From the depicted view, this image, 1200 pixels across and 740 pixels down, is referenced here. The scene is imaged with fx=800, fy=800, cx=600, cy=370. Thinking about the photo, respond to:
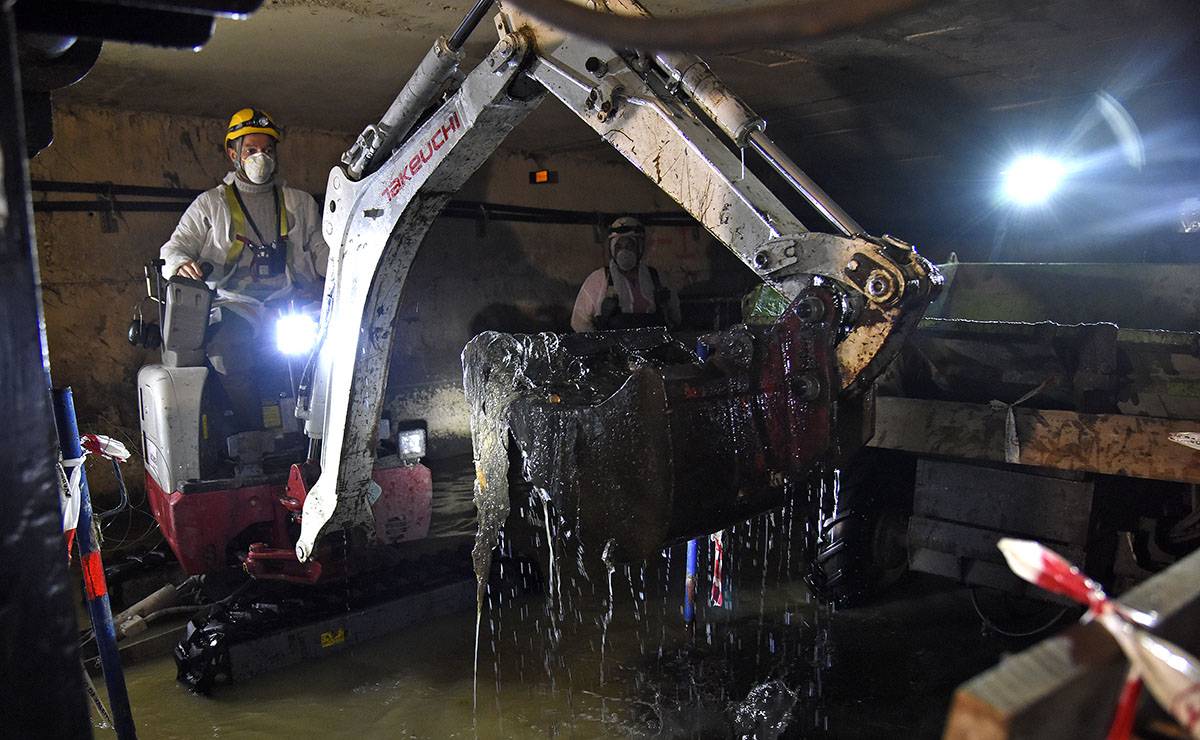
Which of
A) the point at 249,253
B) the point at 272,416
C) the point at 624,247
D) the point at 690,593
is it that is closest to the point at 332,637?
the point at 272,416

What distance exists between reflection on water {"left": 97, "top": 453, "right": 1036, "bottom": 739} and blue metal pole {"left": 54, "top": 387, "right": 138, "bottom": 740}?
609 mm

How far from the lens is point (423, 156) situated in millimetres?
3182

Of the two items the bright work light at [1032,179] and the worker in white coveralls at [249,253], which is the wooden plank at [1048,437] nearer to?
the worker in white coveralls at [249,253]

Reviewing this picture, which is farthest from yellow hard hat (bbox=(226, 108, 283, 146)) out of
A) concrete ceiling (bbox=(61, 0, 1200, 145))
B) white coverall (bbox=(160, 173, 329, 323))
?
concrete ceiling (bbox=(61, 0, 1200, 145))

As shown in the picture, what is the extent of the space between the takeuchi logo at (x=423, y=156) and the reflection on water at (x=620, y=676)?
1595 millimetres

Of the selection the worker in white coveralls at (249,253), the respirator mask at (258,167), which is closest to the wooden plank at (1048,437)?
the worker in white coveralls at (249,253)

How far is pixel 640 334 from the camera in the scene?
355 centimetres

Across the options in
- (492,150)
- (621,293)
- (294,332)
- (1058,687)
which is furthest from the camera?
(621,293)

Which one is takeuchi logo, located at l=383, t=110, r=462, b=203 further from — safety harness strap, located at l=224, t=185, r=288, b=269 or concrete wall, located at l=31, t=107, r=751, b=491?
concrete wall, located at l=31, t=107, r=751, b=491

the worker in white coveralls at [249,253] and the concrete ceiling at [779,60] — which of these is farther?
the worker in white coveralls at [249,253]

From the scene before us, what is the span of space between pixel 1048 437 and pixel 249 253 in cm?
448

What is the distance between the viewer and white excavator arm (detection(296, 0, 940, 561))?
2213 mm

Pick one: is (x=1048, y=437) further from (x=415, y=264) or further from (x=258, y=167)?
(x=415, y=264)

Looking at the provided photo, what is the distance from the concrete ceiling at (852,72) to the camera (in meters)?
4.57
